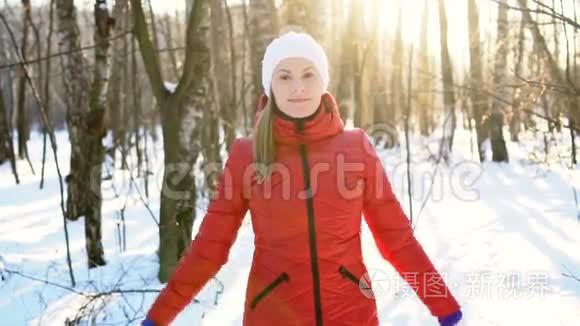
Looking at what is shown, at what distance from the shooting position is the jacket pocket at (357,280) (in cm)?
189

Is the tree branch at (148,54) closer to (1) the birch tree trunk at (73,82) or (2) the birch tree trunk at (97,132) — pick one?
(2) the birch tree trunk at (97,132)

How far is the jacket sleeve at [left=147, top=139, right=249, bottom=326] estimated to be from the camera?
77.7 inches

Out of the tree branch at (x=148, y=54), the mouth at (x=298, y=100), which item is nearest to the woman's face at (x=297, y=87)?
the mouth at (x=298, y=100)

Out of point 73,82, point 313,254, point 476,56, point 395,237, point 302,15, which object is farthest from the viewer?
point 476,56

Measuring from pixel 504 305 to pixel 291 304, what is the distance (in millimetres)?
2768

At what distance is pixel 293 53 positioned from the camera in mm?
2037

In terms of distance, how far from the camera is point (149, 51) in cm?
471

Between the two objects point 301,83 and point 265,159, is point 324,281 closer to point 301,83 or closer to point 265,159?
point 265,159

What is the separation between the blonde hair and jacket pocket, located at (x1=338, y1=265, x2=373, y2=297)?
39cm

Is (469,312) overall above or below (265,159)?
below

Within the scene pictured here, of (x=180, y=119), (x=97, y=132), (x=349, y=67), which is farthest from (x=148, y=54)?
(x=349, y=67)

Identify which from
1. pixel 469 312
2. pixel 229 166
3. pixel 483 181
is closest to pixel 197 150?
pixel 469 312

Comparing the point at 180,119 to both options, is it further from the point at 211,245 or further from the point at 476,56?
the point at 476,56

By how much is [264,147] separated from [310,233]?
318 mm
